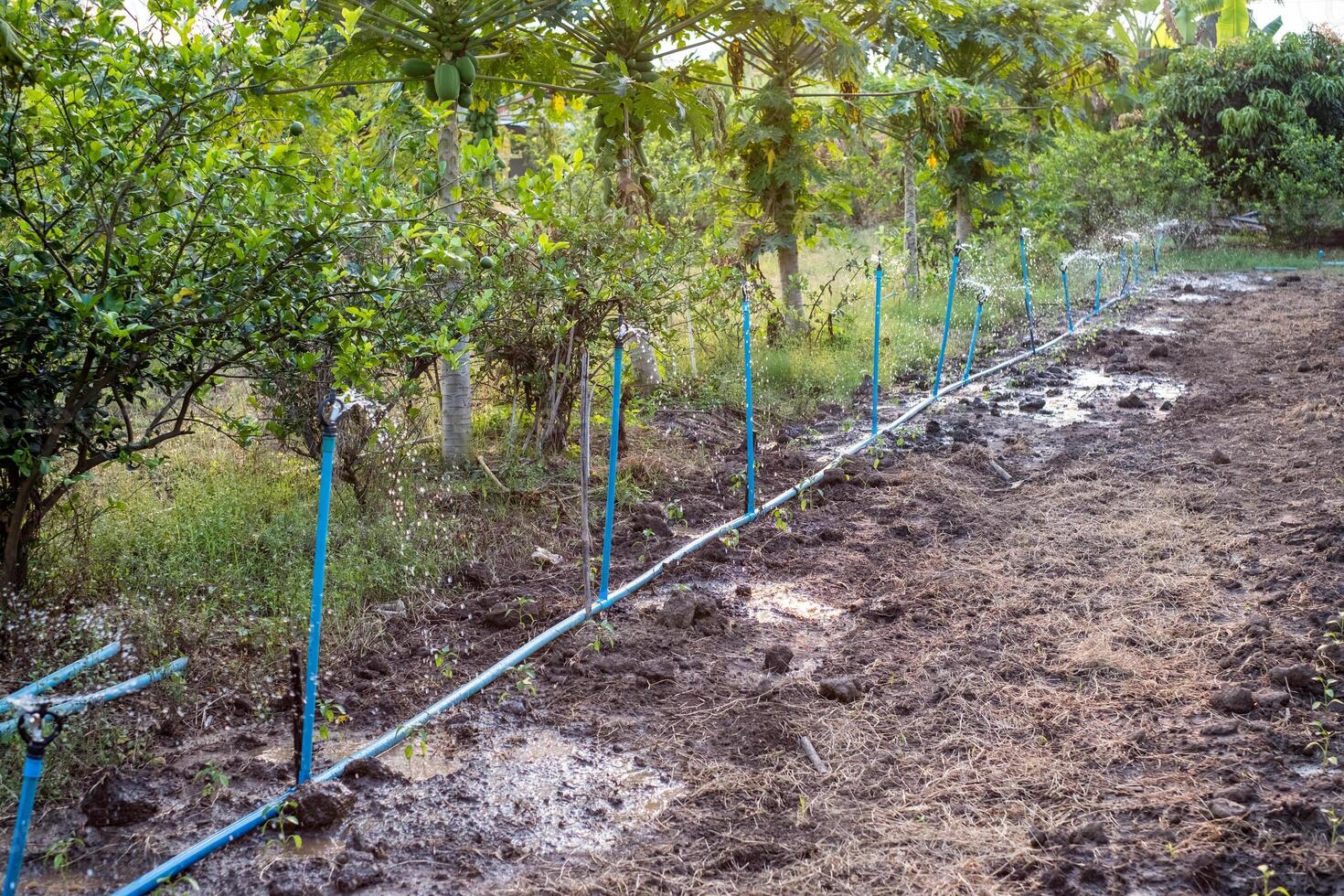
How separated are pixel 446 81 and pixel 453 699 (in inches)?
120

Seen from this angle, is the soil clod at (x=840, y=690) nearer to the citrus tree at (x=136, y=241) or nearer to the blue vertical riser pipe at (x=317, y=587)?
the blue vertical riser pipe at (x=317, y=587)

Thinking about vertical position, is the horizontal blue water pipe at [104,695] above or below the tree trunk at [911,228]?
below

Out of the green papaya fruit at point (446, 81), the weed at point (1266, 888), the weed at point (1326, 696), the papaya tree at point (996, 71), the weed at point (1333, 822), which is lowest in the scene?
the weed at point (1266, 888)

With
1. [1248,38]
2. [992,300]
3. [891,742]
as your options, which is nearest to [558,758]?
[891,742]

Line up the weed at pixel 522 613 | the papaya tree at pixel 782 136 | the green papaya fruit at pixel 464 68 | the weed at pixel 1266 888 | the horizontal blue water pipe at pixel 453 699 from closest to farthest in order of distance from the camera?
the weed at pixel 1266 888 < the horizontal blue water pipe at pixel 453 699 < the weed at pixel 522 613 < the green papaya fruit at pixel 464 68 < the papaya tree at pixel 782 136

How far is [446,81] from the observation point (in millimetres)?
5496

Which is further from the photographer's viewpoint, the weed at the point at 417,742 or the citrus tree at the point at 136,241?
the weed at the point at 417,742

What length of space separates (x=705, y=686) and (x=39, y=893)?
2.33m

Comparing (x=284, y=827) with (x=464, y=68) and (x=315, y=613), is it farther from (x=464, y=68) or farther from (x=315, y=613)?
(x=464, y=68)

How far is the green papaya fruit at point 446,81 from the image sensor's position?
18.0 ft

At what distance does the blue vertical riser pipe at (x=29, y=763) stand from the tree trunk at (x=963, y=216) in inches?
560

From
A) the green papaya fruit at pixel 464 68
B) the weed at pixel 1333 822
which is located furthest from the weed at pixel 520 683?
the green papaya fruit at pixel 464 68

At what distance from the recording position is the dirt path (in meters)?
3.19

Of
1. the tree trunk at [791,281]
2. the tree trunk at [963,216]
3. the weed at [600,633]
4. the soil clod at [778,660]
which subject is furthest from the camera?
the tree trunk at [963,216]
